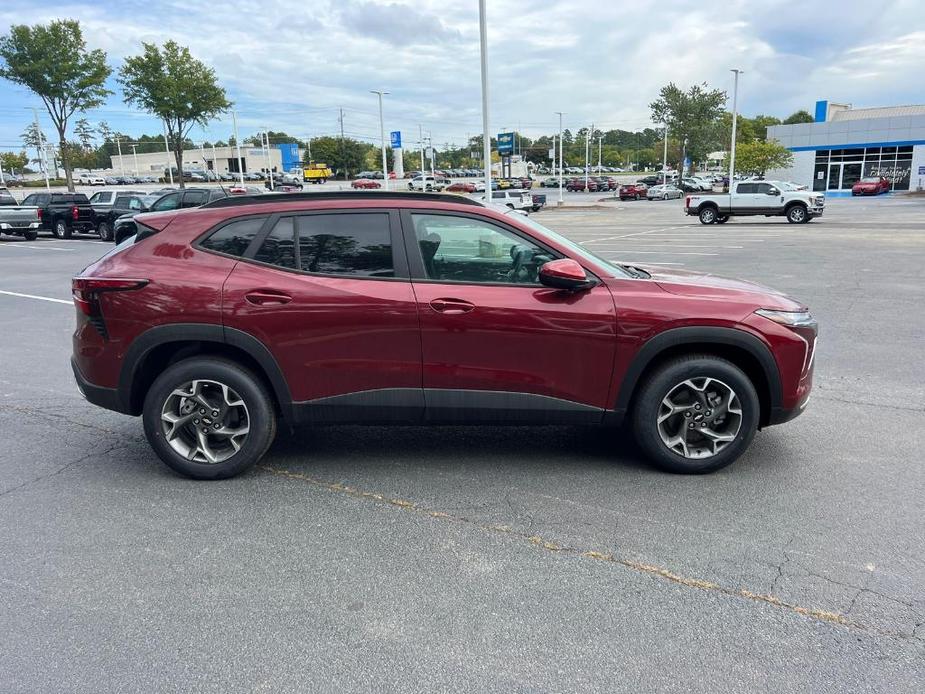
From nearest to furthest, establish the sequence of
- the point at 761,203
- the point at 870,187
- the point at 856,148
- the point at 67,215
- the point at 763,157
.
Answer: the point at 67,215, the point at 761,203, the point at 870,187, the point at 763,157, the point at 856,148

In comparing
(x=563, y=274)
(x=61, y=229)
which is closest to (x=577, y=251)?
(x=563, y=274)

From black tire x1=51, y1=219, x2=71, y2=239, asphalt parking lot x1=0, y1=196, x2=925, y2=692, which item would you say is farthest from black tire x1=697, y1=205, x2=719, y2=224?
asphalt parking lot x1=0, y1=196, x2=925, y2=692

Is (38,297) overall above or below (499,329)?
below

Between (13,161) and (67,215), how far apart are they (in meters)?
114

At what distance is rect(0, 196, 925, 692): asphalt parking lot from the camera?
2617mm

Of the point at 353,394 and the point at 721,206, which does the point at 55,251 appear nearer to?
the point at 353,394

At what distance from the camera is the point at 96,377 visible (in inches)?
171

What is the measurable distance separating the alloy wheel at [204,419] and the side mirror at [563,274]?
6.46 feet

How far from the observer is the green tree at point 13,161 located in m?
117

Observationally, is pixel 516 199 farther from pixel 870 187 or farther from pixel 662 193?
pixel 870 187

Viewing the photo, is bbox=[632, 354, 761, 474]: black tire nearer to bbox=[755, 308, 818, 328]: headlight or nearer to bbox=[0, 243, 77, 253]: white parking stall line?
bbox=[755, 308, 818, 328]: headlight

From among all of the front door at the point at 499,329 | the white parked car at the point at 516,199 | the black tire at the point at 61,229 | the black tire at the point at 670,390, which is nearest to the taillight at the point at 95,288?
the front door at the point at 499,329

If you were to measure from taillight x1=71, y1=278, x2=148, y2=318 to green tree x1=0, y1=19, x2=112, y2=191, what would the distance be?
3669 cm

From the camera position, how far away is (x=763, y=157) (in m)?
53.9
